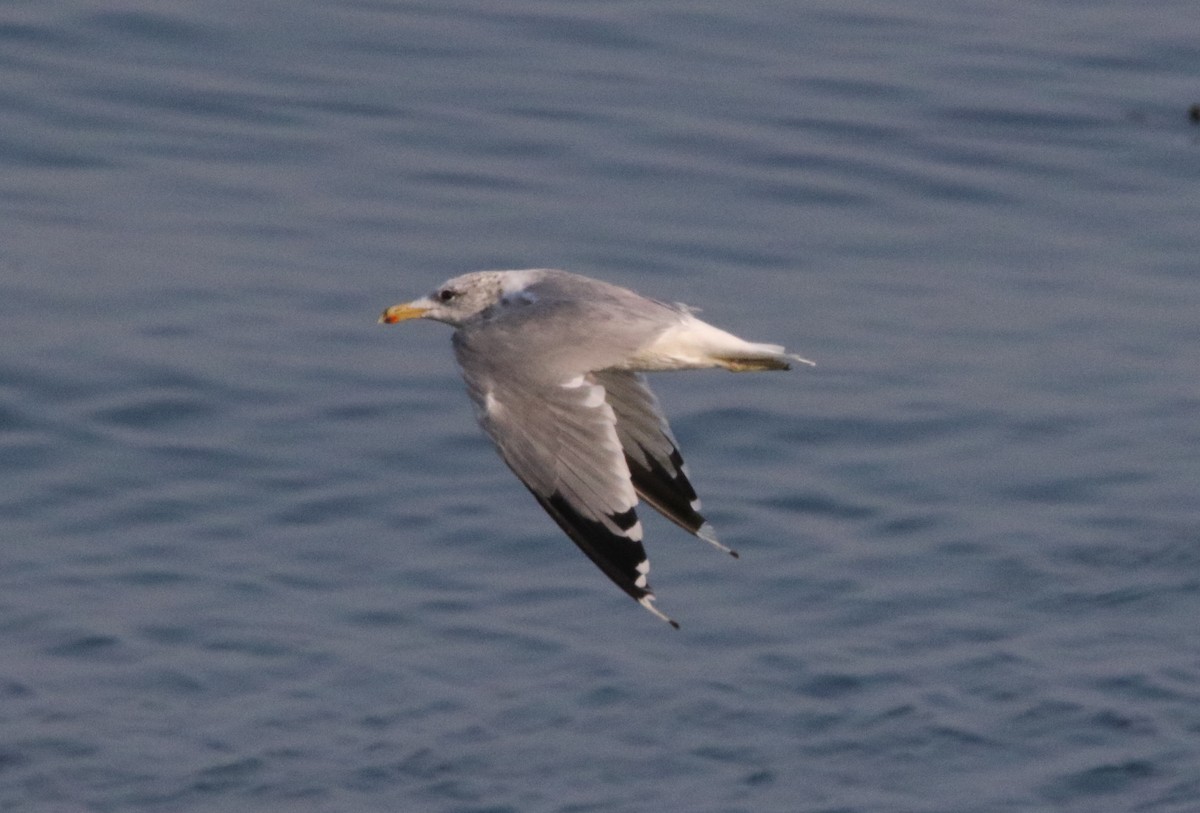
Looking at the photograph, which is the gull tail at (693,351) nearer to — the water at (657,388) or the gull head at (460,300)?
the gull head at (460,300)

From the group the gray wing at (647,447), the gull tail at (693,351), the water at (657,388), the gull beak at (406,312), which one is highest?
the gull tail at (693,351)

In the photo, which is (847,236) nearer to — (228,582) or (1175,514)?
(1175,514)

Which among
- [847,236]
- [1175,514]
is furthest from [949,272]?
[1175,514]

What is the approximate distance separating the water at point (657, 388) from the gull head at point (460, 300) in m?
2.08

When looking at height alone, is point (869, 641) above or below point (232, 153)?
below

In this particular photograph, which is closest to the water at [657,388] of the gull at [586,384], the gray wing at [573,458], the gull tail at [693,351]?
the gull at [586,384]

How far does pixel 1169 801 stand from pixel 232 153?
792 centimetres

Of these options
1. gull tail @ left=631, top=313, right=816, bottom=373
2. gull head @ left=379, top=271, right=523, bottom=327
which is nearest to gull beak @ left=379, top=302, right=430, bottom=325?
gull head @ left=379, top=271, right=523, bottom=327

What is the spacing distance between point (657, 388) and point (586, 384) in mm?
5553

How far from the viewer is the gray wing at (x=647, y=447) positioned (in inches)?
302

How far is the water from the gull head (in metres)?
2.08

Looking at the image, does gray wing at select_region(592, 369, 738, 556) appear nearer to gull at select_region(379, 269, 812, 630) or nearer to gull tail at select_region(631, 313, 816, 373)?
gull at select_region(379, 269, 812, 630)

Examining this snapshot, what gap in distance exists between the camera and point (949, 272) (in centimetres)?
1374

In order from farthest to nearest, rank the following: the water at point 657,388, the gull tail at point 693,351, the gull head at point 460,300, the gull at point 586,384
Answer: the water at point 657,388, the gull head at point 460,300, the gull tail at point 693,351, the gull at point 586,384
